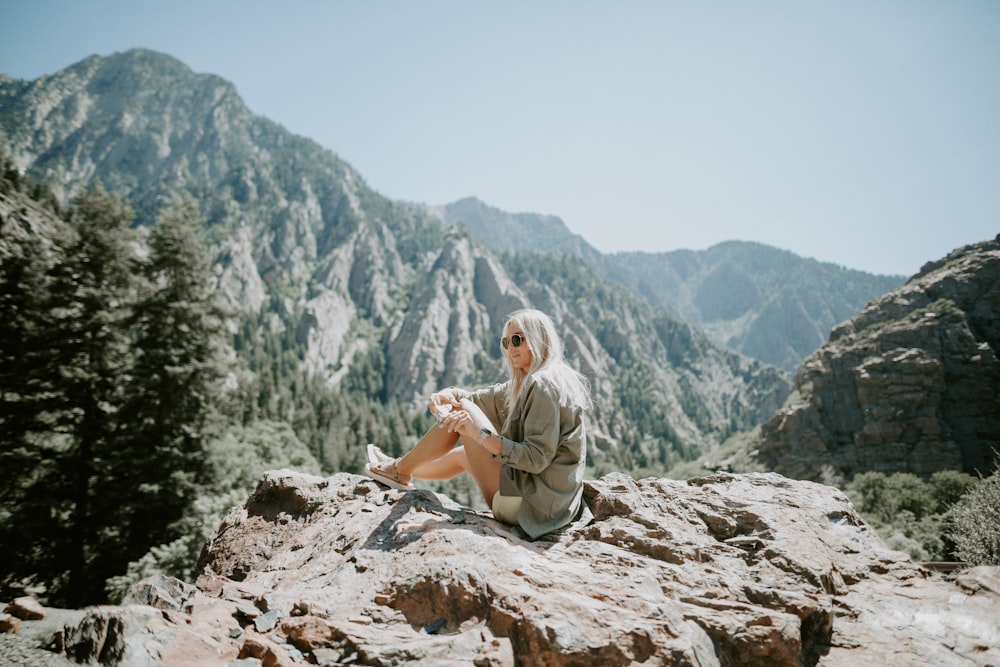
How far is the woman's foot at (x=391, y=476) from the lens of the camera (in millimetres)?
5578

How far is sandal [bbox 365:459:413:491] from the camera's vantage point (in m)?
5.58

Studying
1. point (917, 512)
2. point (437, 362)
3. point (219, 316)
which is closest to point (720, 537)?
point (219, 316)

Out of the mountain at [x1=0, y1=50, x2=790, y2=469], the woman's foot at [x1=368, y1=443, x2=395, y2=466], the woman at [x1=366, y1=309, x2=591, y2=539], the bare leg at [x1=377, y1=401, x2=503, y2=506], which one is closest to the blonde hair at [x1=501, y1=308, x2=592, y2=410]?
the woman at [x1=366, y1=309, x2=591, y2=539]

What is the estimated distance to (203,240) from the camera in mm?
17797

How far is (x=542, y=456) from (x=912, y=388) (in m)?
65.0

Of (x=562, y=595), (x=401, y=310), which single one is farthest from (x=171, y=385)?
(x=401, y=310)

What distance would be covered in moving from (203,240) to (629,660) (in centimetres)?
2006

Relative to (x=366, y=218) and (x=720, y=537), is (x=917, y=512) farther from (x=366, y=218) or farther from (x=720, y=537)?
(x=366, y=218)

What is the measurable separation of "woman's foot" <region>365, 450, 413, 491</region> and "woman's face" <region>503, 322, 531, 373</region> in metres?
2.06

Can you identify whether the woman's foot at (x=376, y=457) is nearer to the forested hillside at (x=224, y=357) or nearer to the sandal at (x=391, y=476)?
the sandal at (x=391, y=476)

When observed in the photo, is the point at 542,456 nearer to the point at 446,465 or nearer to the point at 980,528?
the point at 446,465

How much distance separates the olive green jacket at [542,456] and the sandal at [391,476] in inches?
61.2

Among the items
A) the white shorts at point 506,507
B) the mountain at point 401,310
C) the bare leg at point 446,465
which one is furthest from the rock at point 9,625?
the mountain at point 401,310

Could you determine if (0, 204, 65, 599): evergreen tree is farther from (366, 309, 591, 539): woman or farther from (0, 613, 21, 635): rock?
(366, 309, 591, 539): woman
